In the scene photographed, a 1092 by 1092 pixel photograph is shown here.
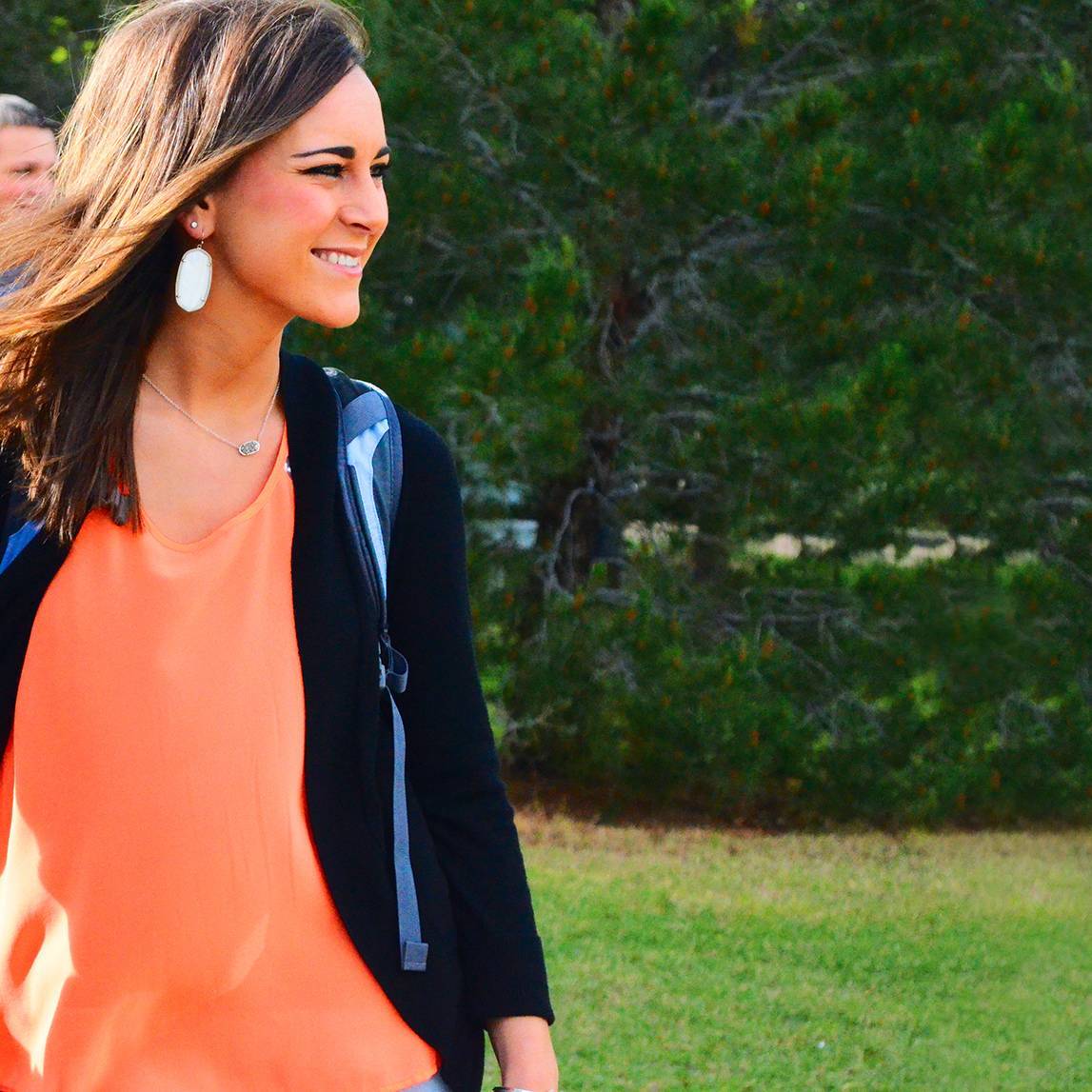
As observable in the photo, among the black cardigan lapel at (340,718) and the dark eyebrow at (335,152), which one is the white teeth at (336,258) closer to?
the dark eyebrow at (335,152)

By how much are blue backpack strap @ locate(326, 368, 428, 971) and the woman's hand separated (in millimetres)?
127

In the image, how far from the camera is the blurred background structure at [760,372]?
6227 millimetres

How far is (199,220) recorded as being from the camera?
1.55m

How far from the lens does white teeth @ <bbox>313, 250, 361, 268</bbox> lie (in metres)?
1.55

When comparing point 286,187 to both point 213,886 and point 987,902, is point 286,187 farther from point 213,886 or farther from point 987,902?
point 987,902

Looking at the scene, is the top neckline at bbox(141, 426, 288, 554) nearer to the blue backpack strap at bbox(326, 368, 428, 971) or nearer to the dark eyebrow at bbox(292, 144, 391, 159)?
the blue backpack strap at bbox(326, 368, 428, 971)

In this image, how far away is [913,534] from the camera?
22.0ft

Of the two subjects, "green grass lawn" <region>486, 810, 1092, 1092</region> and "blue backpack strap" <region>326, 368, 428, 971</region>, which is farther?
"green grass lawn" <region>486, 810, 1092, 1092</region>

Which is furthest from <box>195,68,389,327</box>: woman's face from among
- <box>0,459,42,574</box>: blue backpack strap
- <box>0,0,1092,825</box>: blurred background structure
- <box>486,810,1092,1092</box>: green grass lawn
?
<box>0,0,1092,825</box>: blurred background structure

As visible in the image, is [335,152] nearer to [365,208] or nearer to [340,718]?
[365,208]

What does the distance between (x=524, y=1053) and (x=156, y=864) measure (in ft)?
1.28

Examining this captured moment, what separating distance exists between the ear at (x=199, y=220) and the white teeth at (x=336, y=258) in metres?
0.10

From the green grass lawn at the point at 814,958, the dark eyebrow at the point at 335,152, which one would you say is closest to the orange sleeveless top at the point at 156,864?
the dark eyebrow at the point at 335,152

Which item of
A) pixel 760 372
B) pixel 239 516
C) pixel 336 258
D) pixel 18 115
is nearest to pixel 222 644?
pixel 239 516
